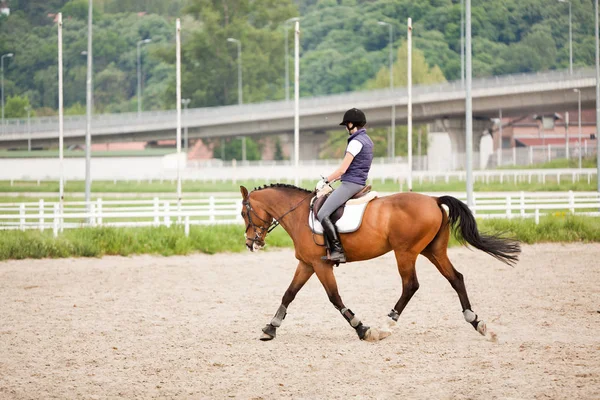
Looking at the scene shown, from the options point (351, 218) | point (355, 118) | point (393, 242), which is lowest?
point (393, 242)

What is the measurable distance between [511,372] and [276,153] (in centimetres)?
9482

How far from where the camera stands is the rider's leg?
11250mm

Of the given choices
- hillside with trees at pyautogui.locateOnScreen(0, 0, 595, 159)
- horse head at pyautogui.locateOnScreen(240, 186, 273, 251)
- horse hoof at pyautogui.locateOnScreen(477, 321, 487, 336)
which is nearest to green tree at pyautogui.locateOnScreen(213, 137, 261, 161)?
hillside with trees at pyautogui.locateOnScreen(0, 0, 595, 159)

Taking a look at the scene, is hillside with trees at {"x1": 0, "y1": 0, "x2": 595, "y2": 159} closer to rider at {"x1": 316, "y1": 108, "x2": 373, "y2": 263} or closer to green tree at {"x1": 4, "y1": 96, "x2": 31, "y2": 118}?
green tree at {"x1": 4, "y1": 96, "x2": 31, "y2": 118}

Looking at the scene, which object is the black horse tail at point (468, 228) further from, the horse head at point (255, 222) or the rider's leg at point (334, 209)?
the horse head at point (255, 222)

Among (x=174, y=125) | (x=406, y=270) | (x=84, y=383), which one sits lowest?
(x=84, y=383)

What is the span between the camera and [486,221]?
27.8 metres

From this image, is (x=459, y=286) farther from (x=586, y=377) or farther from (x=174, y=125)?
(x=174, y=125)

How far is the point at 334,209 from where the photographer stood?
11.3 meters

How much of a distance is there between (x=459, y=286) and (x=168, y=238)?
1456 cm

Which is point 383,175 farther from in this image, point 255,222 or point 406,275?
point 406,275

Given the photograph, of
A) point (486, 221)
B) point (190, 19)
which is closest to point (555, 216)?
point (486, 221)

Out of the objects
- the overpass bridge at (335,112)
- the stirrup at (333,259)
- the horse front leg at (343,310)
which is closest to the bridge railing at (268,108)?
the overpass bridge at (335,112)

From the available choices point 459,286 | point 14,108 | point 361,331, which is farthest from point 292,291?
point 14,108
